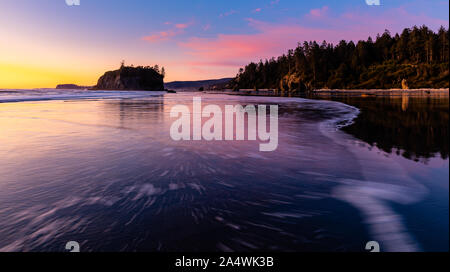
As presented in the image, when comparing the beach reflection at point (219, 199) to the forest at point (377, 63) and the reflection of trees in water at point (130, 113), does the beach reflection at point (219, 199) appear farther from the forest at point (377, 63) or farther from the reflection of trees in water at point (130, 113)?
the forest at point (377, 63)

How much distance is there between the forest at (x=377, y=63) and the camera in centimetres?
10250

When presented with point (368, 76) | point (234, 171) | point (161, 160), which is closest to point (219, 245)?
point (234, 171)

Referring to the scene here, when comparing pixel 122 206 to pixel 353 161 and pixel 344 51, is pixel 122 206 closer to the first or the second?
pixel 353 161

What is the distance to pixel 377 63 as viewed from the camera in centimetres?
13412

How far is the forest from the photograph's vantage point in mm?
102500

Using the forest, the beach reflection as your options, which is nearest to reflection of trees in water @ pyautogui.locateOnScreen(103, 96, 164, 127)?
the beach reflection

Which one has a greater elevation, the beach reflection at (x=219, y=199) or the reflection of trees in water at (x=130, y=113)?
the reflection of trees in water at (x=130, y=113)

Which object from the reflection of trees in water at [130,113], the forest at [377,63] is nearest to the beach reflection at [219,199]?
the reflection of trees in water at [130,113]

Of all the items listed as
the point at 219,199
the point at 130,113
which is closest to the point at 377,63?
the point at 130,113

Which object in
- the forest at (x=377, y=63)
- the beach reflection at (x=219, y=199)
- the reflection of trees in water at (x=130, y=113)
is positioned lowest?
the beach reflection at (x=219, y=199)

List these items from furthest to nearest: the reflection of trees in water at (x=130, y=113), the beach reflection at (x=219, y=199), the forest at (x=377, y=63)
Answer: the forest at (x=377, y=63) → the reflection of trees in water at (x=130, y=113) → the beach reflection at (x=219, y=199)

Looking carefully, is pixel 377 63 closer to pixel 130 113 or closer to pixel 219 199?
pixel 130 113

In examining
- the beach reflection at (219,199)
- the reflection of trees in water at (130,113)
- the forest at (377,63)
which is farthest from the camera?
the forest at (377,63)

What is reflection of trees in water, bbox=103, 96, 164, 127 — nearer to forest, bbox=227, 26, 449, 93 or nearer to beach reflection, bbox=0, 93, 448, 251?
beach reflection, bbox=0, 93, 448, 251
